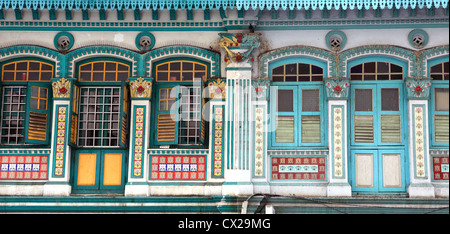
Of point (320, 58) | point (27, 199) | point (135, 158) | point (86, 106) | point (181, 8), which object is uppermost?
point (181, 8)

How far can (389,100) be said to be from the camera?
1241 cm

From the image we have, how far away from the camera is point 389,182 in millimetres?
12172

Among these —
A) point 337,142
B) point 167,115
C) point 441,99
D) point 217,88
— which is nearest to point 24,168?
point 167,115

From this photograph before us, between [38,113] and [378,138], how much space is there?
625cm

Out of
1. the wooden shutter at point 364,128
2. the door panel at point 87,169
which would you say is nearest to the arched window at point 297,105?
the wooden shutter at point 364,128

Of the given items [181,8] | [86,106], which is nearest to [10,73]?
[86,106]

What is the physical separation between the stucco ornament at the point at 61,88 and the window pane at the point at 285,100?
3.92 metres

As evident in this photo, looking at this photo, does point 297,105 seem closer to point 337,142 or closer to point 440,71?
point 337,142

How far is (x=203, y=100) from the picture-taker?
1248 cm

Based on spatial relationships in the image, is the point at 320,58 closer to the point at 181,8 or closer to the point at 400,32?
the point at 400,32

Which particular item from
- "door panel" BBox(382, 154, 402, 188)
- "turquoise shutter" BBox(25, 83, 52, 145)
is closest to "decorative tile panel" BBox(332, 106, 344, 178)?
"door panel" BBox(382, 154, 402, 188)

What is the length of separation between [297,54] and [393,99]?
6.38 ft

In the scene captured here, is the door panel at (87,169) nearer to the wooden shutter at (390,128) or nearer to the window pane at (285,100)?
the window pane at (285,100)

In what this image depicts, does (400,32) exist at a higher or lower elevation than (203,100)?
higher
